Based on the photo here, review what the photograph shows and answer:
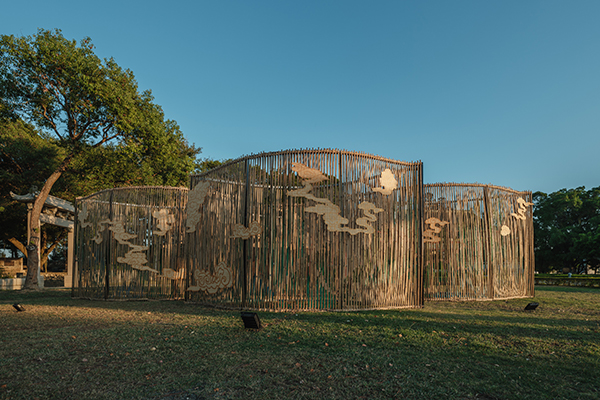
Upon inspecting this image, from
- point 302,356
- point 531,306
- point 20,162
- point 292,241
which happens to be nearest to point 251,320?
point 302,356

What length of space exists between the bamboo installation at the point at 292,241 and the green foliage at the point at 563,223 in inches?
811

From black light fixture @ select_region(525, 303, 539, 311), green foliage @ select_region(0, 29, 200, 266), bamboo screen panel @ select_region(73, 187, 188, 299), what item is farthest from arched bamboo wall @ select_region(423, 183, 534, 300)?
green foliage @ select_region(0, 29, 200, 266)

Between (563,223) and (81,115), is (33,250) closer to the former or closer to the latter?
(81,115)

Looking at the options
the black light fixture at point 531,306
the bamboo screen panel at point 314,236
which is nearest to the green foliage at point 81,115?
the bamboo screen panel at point 314,236

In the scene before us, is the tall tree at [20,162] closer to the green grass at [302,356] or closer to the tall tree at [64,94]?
the tall tree at [64,94]

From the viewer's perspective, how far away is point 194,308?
260 inches

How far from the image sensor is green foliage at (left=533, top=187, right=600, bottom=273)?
24.0 metres

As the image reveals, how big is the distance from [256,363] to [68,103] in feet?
38.8

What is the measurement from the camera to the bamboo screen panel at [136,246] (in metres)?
7.96

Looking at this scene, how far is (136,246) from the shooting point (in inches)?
314

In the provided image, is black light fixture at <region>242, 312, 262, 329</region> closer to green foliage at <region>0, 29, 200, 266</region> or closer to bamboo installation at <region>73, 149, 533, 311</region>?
bamboo installation at <region>73, 149, 533, 311</region>

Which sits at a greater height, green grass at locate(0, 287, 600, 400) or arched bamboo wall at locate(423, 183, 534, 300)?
arched bamboo wall at locate(423, 183, 534, 300)

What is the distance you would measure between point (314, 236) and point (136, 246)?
458cm

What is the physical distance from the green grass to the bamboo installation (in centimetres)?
73
